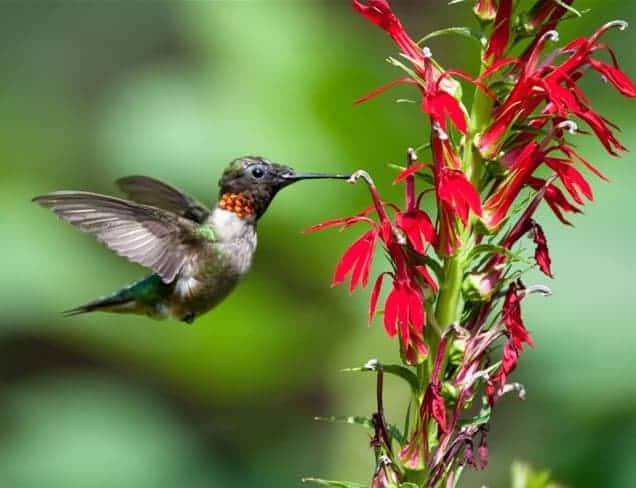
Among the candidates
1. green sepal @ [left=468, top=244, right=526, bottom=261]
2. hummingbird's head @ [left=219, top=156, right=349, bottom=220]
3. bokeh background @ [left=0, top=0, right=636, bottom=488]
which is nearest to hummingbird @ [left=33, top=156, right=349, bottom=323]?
hummingbird's head @ [left=219, top=156, right=349, bottom=220]

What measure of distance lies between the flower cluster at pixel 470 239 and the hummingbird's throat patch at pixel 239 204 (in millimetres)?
770

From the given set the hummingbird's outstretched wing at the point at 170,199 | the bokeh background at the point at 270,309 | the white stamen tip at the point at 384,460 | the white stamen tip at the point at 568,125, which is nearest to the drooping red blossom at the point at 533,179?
the white stamen tip at the point at 568,125

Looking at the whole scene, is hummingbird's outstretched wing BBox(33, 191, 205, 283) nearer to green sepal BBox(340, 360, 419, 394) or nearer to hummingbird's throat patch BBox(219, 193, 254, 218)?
hummingbird's throat patch BBox(219, 193, 254, 218)

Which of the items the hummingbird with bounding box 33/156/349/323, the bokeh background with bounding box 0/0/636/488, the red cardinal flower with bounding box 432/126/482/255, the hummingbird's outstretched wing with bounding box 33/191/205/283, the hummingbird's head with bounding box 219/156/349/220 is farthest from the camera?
the bokeh background with bounding box 0/0/636/488

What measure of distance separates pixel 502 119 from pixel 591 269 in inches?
54.9

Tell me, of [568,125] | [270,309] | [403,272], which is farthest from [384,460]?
[270,309]

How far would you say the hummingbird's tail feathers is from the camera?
2490 millimetres

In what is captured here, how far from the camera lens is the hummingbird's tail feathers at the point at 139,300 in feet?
8.17

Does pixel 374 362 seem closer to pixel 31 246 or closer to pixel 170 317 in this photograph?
pixel 170 317

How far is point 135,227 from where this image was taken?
7.34ft

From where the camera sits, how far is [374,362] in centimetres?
155

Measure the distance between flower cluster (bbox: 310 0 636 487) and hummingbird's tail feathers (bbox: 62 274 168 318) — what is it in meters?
0.96

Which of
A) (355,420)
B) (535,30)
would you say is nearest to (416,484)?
(355,420)

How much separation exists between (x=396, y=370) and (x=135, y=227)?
2.69 ft
